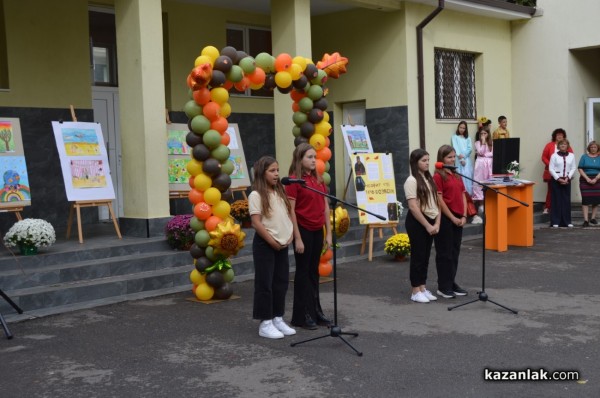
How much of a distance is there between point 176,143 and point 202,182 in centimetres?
308

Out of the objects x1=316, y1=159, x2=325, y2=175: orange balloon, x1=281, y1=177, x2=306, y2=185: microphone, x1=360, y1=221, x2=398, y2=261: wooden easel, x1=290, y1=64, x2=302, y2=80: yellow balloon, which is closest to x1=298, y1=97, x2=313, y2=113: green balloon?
x1=290, y1=64, x2=302, y2=80: yellow balloon

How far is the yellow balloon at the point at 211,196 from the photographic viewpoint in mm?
8055

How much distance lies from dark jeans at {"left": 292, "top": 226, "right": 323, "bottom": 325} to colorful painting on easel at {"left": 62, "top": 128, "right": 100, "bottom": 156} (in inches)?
176

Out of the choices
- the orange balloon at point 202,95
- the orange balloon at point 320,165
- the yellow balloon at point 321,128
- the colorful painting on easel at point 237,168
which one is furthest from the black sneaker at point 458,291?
the colorful painting on easel at point 237,168

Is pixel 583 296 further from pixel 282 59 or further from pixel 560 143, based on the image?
pixel 560 143

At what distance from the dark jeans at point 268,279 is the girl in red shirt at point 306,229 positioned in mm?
197

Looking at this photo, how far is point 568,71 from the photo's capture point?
15.5 m

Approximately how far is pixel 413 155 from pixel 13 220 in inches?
250

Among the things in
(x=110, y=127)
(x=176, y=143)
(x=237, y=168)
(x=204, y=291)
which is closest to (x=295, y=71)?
(x=204, y=291)

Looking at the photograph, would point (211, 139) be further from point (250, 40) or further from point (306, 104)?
point (250, 40)

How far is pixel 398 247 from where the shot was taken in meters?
10.6

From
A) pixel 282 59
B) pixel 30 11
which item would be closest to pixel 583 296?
pixel 282 59

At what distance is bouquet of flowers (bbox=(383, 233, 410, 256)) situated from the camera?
10602mm

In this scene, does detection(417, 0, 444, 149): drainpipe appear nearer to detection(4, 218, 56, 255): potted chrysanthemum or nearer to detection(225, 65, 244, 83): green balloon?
detection(225, 65, 244, 83): green balloon
